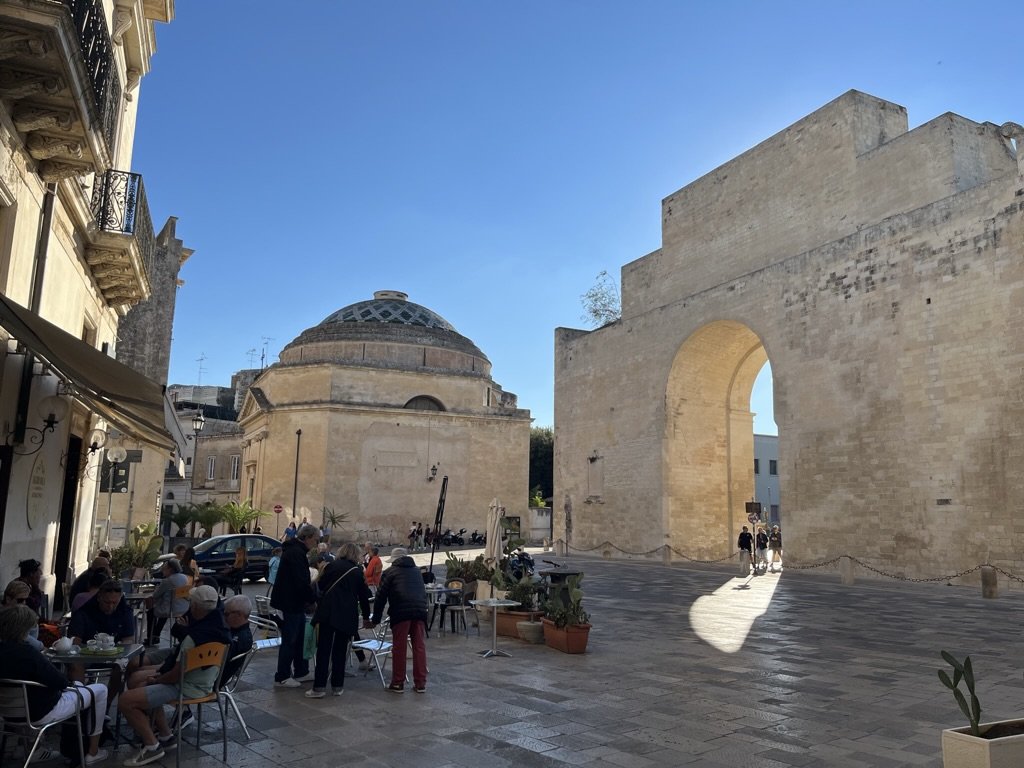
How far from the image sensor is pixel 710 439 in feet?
76.2

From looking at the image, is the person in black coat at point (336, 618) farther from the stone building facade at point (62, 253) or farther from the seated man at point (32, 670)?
the stone building facade at point (62, 253)

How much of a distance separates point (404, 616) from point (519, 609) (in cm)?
311

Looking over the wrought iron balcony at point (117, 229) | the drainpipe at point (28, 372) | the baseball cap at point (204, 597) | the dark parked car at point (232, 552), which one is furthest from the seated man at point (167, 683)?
the dark parked car at point (232, 552)

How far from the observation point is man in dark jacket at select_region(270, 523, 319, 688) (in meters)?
6.25

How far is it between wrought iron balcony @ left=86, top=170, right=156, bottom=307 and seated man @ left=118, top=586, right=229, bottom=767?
6.65 m

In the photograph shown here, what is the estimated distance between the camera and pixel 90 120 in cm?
682

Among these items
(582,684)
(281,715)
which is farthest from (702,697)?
(281,715)

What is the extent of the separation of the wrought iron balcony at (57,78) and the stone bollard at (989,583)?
1471cm

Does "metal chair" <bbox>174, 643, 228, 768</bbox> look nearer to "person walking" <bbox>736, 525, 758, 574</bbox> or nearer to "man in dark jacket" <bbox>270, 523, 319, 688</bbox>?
"man in dark jacket" <bbox>270, 523, 319, 688</bbox>

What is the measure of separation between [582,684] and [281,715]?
8.29ft

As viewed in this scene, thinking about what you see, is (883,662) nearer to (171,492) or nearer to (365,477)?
(365,477)

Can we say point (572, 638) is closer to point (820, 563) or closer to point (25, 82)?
point (25, 82)

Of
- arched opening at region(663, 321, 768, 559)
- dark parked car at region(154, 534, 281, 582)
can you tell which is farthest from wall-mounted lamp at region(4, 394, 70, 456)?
arched opening at region(663, 321, 768, 559)

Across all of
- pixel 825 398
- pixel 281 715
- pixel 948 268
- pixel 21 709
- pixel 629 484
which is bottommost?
pixel 281 715
